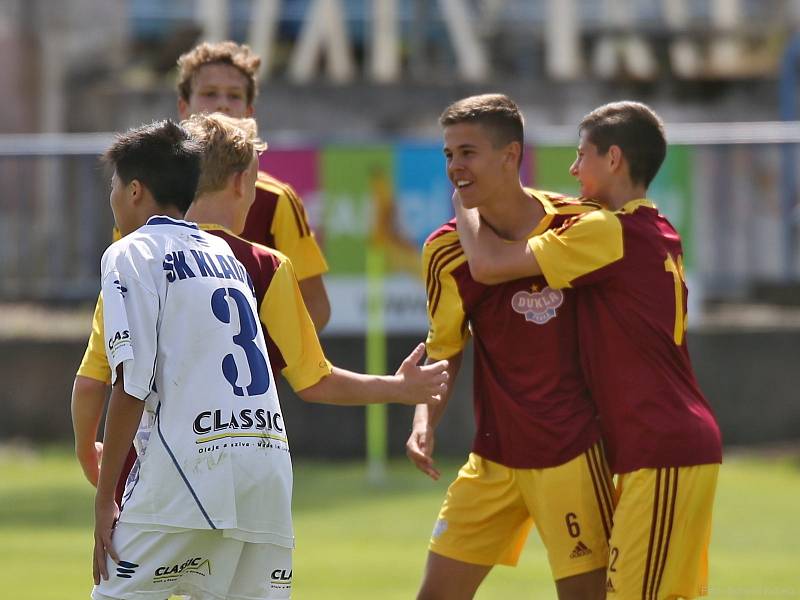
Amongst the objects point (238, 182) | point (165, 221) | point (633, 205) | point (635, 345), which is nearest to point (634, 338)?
point (635, 345)

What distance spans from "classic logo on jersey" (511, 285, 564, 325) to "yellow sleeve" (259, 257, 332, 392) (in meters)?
0.88

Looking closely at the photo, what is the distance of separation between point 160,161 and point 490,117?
4.50ft

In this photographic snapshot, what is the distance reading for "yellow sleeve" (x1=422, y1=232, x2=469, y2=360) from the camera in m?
5.07

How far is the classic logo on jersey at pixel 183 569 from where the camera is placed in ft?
12.9

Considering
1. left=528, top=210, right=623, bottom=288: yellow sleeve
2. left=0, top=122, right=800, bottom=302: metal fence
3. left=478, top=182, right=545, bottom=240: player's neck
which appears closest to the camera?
left=528, top=210, right=623, bottom=288: yellow sleeve

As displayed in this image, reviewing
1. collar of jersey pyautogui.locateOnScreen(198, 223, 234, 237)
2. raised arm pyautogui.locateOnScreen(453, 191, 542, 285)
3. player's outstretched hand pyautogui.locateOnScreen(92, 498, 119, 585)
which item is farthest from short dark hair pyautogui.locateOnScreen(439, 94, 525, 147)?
player's outstretched hand pyautogui.locateOnScreen(92, 498, 119, 585)

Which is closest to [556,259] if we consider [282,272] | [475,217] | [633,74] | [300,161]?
[475,217]

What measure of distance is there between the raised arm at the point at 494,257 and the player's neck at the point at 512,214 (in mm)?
71

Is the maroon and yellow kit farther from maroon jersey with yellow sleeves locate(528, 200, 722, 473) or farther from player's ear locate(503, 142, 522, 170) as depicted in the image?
maroon jersey with yellow sleeves locate(528, 200, 722, 473)

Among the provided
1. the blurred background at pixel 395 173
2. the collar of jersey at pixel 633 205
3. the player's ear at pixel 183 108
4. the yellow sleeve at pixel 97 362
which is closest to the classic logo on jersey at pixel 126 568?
the yellow sleeve at pixel 97 362

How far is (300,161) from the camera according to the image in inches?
535

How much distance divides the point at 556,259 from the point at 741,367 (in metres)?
9.16

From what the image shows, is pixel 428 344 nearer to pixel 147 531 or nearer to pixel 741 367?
pixel 147 531

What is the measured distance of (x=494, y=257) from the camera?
4.84 m
